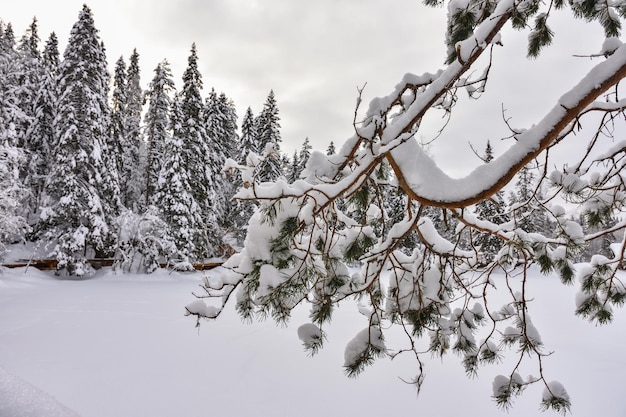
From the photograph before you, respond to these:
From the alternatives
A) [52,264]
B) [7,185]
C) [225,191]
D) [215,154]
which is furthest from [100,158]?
[225,191]

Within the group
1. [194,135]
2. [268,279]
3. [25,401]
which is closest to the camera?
[268,279]

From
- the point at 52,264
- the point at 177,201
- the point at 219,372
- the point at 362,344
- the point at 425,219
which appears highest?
the point at 177,201

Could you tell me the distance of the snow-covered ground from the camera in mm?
5719

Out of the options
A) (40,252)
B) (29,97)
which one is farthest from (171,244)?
(29,97)

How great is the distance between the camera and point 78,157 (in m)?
17.3

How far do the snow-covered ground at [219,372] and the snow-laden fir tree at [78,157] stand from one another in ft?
22.7

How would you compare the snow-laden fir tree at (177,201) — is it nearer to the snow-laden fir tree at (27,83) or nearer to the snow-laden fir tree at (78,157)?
the snow-laden fir tree at (78,157)

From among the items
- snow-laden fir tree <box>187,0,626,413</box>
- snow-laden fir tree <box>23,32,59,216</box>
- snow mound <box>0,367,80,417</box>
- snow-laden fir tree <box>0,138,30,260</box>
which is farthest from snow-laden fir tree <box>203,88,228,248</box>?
snow-laden fir tree <box>187,0,626,413</box>

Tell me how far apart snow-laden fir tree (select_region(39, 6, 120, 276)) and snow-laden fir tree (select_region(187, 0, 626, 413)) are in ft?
61.6

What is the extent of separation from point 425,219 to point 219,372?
238 inches

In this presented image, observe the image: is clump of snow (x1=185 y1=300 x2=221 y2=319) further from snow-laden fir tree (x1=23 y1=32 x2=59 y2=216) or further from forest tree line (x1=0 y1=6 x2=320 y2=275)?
snow-laden fir tree (x1=23 y1=32 x2=59 y2=216)

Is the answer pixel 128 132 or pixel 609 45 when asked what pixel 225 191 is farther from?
pixel 609 45

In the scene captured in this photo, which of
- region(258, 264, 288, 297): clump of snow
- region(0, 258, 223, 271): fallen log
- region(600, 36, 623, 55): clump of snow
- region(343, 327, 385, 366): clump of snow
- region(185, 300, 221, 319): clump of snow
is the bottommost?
region(0, 258, 223, 271): fallen log

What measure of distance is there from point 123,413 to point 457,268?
5.59 meters
